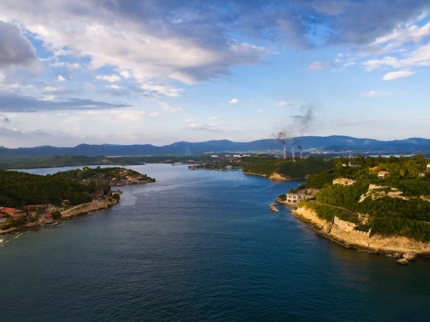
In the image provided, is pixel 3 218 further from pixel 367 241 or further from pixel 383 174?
pixel 383 174

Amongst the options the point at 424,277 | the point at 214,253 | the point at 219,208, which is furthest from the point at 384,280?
the point at 219,208

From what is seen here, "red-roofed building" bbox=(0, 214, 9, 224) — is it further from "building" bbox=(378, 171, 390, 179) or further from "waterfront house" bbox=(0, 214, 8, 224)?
"building" bbox=(378, 171, 390, 179)

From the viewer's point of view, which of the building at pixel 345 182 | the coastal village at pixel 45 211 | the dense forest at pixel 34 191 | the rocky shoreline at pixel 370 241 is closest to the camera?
the rocky shoreline at pixel 370 241

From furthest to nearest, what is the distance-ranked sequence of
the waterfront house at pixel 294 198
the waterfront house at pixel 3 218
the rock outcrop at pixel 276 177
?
the rock outcrop at pixel 276 177, the waterfront house at pixel 294 198, the waterfront house at pixel 3 218

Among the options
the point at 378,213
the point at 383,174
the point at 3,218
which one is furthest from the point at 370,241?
the point at 3,218

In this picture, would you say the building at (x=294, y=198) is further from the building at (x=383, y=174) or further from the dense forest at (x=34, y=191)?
the dense forest at (x=34, y=191)

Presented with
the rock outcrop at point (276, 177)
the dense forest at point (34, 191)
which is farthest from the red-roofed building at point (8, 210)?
the rock outcrop at point (276, 177)

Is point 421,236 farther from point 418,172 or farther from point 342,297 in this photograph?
point 418,172
